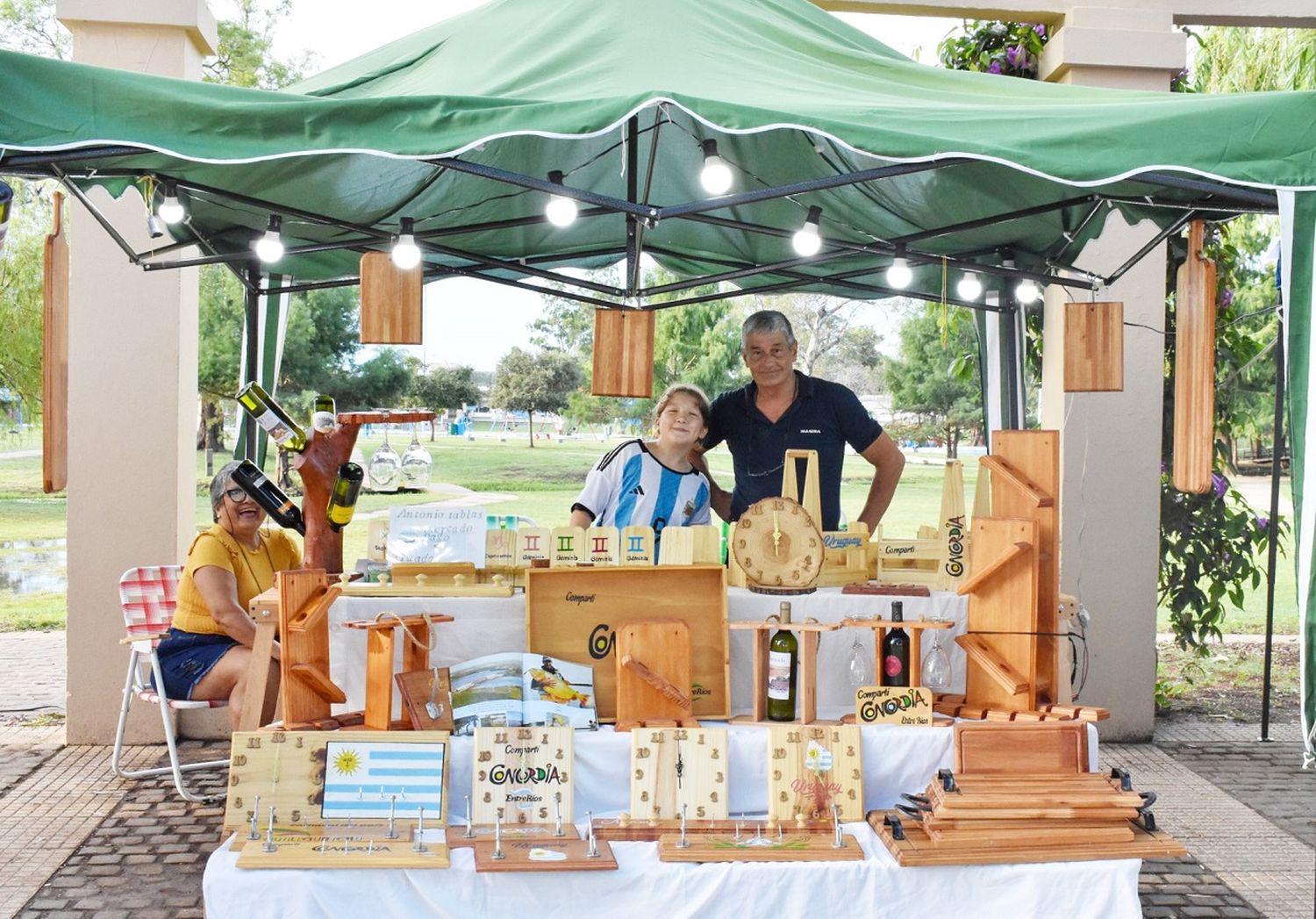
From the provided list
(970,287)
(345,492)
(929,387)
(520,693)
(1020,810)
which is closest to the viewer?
(1020,810)

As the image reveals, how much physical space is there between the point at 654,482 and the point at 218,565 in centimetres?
149

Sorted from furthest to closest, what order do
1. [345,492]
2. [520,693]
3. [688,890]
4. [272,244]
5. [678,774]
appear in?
[272,244], [345,492], [520,693], [678,774], [688,890]

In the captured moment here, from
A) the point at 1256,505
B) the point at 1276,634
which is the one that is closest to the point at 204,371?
the point at 1276,634

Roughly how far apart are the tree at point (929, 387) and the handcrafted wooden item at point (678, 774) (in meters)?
9.71

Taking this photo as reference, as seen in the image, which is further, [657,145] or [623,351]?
[623,351]

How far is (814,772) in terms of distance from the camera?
279cm

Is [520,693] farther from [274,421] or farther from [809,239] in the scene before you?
[809,239]

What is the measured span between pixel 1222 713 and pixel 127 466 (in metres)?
5.27

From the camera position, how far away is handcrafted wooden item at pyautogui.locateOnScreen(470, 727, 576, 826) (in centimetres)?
270

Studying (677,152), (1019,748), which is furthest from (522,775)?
(677,152)

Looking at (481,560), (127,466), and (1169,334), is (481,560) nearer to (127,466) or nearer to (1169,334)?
(127,466)

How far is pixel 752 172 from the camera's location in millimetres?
4273

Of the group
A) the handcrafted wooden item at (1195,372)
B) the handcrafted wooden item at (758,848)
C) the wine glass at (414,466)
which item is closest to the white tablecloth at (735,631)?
the wine glass at (414,466)

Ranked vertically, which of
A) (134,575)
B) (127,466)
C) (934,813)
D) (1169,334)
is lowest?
(934,813)
